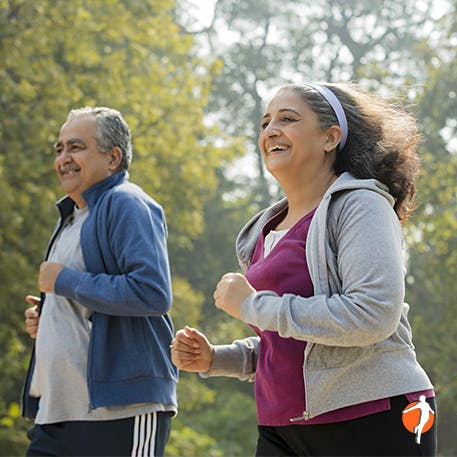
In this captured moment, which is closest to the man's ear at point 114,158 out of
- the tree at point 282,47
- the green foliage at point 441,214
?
the green foliage at point 441,214

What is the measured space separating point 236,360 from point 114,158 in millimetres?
1189

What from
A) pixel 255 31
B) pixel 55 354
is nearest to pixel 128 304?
pixel 55 354

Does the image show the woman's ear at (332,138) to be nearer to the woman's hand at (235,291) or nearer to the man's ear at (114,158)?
the woman's hand at (235,291)

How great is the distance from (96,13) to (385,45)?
37.3ft

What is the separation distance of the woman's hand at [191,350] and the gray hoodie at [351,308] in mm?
332

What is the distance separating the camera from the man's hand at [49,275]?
3217 mm

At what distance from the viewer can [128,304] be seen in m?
3.13

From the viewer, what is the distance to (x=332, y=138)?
2504 mm

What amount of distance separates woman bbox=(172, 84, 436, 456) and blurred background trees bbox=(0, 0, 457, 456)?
40 cm

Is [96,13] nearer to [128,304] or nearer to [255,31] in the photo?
[128,304]

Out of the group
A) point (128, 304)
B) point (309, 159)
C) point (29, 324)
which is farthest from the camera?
point (29, 324)

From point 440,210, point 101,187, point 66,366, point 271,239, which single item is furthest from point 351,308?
point 440,210

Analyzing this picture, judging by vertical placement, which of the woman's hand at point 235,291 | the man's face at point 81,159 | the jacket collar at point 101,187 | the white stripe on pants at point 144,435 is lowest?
the white stripe on pants at point 144,435

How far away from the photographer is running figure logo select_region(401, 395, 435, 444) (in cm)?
219
